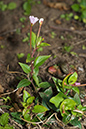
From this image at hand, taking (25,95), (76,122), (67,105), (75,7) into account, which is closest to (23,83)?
(25,95)

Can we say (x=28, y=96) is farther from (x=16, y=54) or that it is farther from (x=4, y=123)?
(x=16, y=54)

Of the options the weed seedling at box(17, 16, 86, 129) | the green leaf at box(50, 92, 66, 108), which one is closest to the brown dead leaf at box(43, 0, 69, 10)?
the weed seedling at box(17, 16, 86, 129)

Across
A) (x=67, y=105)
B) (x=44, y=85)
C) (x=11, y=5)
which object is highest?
(x=11, y=5)

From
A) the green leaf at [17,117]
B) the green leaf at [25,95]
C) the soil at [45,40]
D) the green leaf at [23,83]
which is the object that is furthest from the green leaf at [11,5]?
the green leaf at [17,117]

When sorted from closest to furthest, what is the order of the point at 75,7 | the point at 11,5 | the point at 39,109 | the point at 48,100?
the point at 39,109 < the point at 48,100 < the point at 75,7 < the point at 11,5

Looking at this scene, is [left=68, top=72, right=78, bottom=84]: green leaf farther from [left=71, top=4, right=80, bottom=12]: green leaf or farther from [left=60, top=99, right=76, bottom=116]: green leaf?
[left=71, top=4, right=80, bottom=12]: green leaf

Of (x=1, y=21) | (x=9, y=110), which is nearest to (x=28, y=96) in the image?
(x=9, y=110)

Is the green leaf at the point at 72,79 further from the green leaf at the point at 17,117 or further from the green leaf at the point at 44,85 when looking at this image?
the green leaf at the point at 17,117

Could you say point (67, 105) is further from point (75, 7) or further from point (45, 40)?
point (75, 7)
